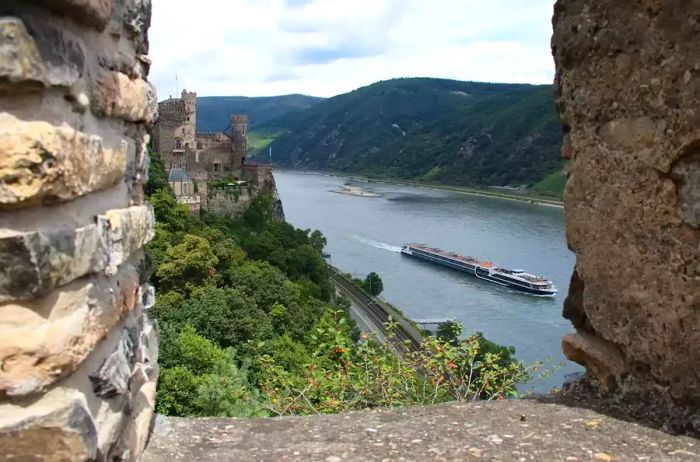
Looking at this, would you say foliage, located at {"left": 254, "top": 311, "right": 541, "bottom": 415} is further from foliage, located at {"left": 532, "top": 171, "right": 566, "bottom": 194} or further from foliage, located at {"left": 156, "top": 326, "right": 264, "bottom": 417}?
foliage, located at {"left": 532, "top": 171, "right": 566, "bottom": 194}

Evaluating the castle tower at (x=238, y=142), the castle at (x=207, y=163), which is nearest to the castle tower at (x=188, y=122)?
the castle at (x=207, y=163)

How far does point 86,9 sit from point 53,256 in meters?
0.73

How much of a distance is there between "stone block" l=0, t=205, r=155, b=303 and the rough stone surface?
1.04 metres

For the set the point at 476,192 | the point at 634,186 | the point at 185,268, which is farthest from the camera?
the point at 476,192

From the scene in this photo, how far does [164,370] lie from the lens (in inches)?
464

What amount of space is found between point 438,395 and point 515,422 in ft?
9.59

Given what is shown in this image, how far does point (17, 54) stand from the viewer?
1.61 metres

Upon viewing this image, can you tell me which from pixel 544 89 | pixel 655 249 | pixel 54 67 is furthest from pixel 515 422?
pixel 544 89

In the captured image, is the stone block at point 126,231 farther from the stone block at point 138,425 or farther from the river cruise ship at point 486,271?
the river cruise ship at point 486,271

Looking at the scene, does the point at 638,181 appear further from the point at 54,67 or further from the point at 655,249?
the point at 54,67

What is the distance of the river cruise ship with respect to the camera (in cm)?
3291

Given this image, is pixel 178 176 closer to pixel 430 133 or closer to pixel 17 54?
pixel 17 54

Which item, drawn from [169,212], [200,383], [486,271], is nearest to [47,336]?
[200,383]

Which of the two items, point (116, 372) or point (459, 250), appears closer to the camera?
point (116, 372)
